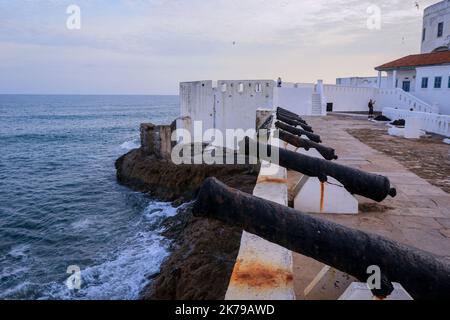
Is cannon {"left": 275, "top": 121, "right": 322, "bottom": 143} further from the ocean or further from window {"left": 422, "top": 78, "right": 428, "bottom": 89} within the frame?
window {"left": 422, "top": 78, "right": 428, "bottom": 89}

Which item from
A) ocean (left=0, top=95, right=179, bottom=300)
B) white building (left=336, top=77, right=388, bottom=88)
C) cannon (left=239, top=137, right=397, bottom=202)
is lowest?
ocean (left=0, top=95, right=179, bottom=300)

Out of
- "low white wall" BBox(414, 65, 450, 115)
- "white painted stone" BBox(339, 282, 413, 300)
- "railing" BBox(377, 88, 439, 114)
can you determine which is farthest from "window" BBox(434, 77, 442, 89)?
"white painted stone" BBox(339, 282, 413, 300)

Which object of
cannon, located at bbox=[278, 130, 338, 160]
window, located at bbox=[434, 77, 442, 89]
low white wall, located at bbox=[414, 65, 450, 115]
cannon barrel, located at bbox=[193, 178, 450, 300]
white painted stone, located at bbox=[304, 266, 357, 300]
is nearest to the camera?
cannon barrel, located at bbox=[193, 178, 450, 300]

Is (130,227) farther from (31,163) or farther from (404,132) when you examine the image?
(31,163)

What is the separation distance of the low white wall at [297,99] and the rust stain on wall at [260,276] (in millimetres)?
19908

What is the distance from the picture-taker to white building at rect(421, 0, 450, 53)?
2367cm

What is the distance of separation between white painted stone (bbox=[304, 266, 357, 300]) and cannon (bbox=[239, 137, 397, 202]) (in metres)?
1.08

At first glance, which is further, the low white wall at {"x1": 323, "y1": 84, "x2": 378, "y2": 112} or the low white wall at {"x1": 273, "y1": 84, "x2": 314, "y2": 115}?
the low white wall at {"x1": 323, "y1": 84, "x2": 378, "y2": 112}

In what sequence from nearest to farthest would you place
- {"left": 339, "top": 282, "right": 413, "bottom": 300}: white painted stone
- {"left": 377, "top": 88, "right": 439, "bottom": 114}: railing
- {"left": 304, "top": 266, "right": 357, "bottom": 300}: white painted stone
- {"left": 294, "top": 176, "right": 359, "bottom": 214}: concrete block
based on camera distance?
{"left": 339, "top": 282, "right": 413, "bottom": 300}: white painted stone → {"left": 304, "top": 266, "right": 357, "bottom": 300}: white painted stone → {"left": 294, "top": 176, "right": 359, "bottom": 214}: concrete block → {"left": 377, "top": 88, "right": 439, "bottom": 114}: railing

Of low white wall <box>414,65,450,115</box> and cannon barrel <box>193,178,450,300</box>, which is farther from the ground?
low white wall <box>414,65,450,115</box>

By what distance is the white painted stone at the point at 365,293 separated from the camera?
2072mm

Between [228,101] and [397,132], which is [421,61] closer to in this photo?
[397,132]

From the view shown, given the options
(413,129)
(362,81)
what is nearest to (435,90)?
(413,129)

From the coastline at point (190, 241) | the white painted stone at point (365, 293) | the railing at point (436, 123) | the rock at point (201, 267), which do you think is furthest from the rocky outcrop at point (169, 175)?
the white painted stone at point (365, 293)
